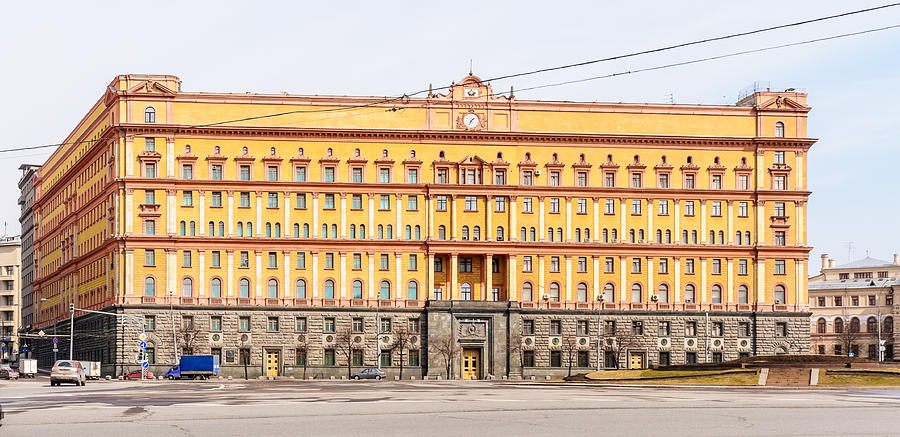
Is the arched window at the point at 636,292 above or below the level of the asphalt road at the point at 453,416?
above

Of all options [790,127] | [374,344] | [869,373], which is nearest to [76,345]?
[374,344]

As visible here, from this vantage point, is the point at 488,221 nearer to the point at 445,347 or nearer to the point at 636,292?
the point at 445,347

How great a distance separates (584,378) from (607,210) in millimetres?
34474

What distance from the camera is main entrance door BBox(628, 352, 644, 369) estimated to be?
400ft

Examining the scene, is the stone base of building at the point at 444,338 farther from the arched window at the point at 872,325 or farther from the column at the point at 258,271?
the arched window at the point at 872,325

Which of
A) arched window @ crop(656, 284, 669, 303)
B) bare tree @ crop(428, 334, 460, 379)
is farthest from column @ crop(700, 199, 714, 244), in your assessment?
bare tree @ crop(428, 334, 460, 379)

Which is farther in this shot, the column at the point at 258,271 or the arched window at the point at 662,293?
the arched window at the point at 662,293

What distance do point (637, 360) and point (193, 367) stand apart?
4268 centimetres

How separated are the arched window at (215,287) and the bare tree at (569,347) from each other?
33.3 meters

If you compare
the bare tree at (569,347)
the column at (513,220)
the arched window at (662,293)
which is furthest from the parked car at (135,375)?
the arched window at (662,293)

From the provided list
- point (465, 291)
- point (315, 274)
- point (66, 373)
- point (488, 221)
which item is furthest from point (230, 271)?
point (66, 373)

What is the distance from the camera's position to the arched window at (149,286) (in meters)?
117

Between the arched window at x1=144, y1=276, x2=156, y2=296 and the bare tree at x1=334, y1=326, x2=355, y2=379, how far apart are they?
57.6ft

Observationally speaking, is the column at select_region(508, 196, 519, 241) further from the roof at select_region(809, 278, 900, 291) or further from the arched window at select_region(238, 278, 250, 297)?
the roof at select_region(809, 278, 900, 291)
